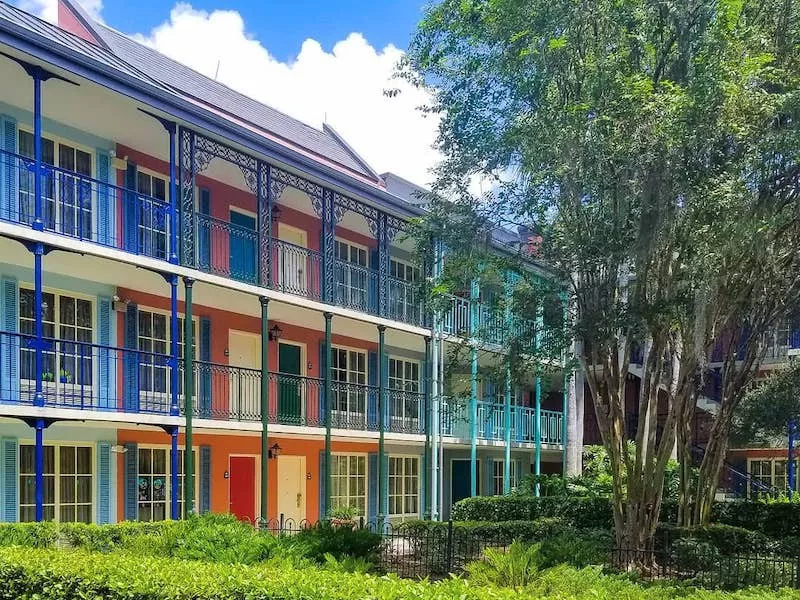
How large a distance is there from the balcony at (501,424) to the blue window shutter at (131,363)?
7.98 m

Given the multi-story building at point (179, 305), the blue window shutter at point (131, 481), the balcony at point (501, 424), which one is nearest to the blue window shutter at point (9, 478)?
the multi-story building at point (179, 305)

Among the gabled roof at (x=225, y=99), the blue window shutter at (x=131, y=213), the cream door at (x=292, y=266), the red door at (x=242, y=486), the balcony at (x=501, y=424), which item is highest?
the gabled roof at (x=225, y=99)

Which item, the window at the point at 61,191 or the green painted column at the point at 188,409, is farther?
the green painted column at the point at 188,409

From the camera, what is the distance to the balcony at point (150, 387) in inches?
560

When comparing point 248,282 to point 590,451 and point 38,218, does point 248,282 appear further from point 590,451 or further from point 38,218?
point 590,451

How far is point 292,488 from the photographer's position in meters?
21.0

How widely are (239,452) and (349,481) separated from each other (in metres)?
4.24

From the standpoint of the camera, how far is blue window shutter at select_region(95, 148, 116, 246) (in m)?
15.4

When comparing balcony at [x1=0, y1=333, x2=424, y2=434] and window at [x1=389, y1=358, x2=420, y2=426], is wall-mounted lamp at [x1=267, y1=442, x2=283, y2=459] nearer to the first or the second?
balcony at [x1=0, y1=333, x2=424, y2=434]

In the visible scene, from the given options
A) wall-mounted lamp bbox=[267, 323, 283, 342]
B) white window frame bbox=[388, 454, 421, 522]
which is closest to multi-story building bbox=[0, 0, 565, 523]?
wall-mounted lamp bbox=[267, 323, 283, 342]

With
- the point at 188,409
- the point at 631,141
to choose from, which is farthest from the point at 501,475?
the point at 631,141

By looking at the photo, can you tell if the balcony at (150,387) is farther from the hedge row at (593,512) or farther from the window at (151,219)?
the hedge row at (593,512)

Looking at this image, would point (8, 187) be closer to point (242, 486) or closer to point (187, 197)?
point (187, 197)

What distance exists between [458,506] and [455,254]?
10.6 m
